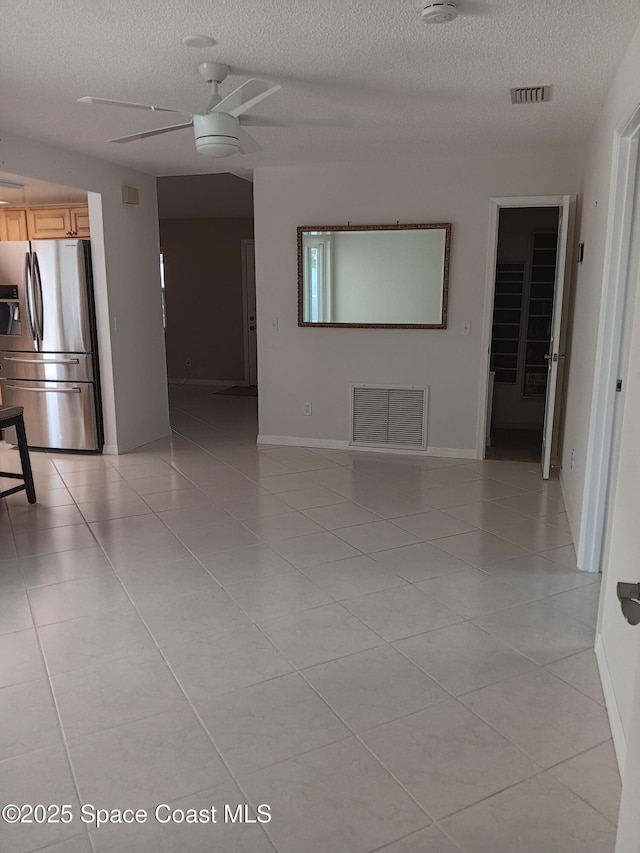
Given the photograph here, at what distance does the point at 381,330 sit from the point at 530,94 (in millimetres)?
2396

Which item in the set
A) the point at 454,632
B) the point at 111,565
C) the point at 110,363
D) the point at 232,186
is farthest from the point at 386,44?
the point at 232,186

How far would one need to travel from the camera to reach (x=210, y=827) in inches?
67.9

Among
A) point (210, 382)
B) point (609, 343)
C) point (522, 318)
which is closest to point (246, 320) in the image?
point (210, 382)

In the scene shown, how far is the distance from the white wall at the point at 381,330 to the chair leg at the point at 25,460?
226 centimetres

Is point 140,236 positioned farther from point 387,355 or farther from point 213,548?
point 213,548

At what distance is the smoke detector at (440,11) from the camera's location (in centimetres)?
235

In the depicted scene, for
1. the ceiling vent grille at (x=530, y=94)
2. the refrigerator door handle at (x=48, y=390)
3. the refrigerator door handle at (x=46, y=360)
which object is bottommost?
the refrigerator door handle at (x=48, y=390)

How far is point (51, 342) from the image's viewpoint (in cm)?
554

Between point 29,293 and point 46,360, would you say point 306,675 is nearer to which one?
point 46,360

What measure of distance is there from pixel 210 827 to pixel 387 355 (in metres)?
4.34

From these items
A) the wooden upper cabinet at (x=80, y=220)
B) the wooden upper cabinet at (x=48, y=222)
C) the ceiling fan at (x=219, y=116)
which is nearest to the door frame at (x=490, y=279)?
the ceiling fan at (x=219, y=116)

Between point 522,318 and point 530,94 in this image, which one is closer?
point 530,94

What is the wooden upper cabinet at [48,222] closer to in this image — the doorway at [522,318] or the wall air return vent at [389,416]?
the wall air return vent at [389,416]

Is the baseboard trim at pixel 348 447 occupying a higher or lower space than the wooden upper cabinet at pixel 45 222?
lower
